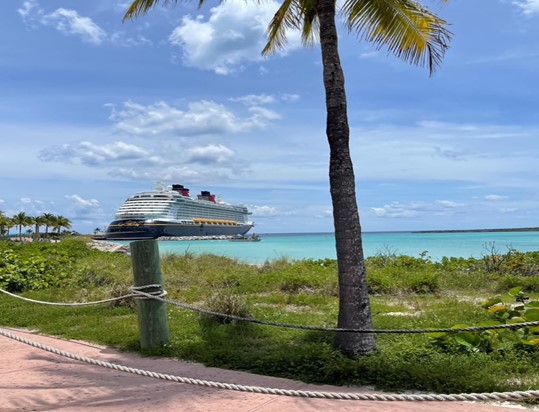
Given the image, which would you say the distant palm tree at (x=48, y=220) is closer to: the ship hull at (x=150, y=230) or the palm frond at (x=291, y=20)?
the ship hull at (x=150, y=230)

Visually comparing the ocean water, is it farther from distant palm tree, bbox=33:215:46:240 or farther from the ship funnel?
distant palm tree, bbox=33:215:46:240

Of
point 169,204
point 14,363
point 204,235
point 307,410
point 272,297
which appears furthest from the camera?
point 204,235

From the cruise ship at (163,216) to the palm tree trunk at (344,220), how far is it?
212 feet

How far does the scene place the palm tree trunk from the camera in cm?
568

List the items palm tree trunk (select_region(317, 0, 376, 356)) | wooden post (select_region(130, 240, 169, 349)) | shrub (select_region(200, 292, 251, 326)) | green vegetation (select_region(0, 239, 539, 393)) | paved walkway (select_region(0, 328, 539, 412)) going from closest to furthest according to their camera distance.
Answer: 1. paved walkway (select_region(0, 328, 539, 412))
2. green vegetation (select_region(0, 239, 539, 393))
3. palm tree trunk (select_region(317, 0, 376, 356))
4. wooden post (select_region(130, 240, 169, 349))
5. shrub (select_region(200, 292, 251, 326))

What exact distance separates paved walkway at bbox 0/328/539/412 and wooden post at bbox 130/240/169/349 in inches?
15.8

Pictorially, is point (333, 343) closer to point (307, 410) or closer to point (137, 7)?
point (307, 410)

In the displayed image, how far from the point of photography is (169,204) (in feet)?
235

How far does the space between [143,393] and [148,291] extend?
1.91 m

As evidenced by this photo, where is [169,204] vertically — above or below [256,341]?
above

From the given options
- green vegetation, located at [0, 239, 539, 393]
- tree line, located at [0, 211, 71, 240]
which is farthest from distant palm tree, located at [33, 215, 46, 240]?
green vegetation, located at [0, 239, 539, 393]

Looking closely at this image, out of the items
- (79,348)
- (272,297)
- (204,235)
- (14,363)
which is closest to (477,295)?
(272,297)

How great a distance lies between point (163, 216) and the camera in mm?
70688

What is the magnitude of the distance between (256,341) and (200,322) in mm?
1404
